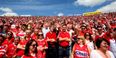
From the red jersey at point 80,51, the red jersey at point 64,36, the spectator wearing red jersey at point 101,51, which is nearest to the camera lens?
the spectator wearing red jersey at point 101,51

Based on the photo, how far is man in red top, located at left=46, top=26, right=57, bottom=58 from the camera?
13859 millimetres

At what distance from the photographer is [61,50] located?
14.0 metres

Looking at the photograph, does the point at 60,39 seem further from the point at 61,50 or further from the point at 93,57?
the point at 93,57

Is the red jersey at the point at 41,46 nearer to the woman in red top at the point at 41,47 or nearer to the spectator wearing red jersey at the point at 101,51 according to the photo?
the woman in red top at the point at 41,47

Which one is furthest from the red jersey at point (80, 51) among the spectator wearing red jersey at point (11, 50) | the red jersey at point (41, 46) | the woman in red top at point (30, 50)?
the spectator wearing red jersey at point (11, 50)

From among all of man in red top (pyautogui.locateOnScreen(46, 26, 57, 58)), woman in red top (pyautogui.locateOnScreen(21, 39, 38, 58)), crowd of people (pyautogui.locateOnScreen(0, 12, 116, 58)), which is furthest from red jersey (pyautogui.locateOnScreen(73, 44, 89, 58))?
man in red top (pyautogui.locateOnScreen(46, 26, 57, 58))

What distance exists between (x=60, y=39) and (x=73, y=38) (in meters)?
1.06

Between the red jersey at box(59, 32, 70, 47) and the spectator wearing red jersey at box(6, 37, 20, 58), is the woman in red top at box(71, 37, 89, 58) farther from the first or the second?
the red jersey at box(59, 32, 70, 47)

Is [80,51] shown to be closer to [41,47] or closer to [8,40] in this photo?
[41,47]

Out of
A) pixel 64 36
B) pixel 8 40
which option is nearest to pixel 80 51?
pixel 8 40

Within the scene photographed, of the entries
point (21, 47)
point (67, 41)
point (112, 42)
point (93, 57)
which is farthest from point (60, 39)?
point (93, 57)

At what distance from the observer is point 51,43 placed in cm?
1404

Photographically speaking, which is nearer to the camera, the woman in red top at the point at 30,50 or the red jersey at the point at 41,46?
the woman in red top at the point at 30,50

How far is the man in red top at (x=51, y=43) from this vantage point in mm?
13859
